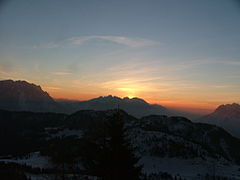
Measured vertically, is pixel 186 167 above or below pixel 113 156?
below

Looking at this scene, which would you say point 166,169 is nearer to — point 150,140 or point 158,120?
point 150,140

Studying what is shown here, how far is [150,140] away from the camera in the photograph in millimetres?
103125

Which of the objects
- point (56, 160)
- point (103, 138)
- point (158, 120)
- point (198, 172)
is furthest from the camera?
point (158, 120)

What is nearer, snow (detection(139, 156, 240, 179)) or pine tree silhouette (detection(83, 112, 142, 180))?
pine tree silhouette (detection(83, 112, 142, 180))

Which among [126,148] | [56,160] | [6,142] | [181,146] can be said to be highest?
[126,148]

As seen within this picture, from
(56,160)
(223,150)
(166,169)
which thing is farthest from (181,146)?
(56,160)

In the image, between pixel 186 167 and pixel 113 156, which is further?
pixel 186 167

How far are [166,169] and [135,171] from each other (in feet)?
223

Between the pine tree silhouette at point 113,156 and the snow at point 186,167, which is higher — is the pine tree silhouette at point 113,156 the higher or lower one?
the higher one

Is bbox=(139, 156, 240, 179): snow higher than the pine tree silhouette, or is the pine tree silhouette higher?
the pine tree silhouette

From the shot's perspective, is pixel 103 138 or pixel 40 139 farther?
pixel 40 139

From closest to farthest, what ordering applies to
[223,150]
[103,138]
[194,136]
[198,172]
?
1. [103,138]
2. [198,172]
3. [223,150]
4. [194,136]

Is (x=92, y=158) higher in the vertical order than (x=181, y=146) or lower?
higher

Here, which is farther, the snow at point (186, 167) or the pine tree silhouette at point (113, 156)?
the snow at point (186, 167)
